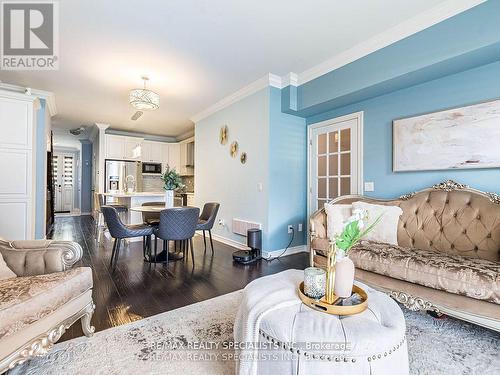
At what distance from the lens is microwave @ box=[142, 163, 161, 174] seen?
24.2 feet

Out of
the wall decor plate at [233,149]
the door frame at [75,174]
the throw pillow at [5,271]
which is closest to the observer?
the throw pillow at [5,271]

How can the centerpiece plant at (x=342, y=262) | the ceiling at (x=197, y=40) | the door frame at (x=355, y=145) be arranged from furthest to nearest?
the door frame at (x=355, y=145)
the ceiling at (x=197, y=40)
the centerpiece plant at (x=342, y=262)

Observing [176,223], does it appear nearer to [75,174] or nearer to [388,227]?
[388,227]

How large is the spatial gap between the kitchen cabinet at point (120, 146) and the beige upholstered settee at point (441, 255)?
6145mm

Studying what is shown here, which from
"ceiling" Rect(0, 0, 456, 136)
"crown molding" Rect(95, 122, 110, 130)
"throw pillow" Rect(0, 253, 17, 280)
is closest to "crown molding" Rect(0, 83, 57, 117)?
"ceiling" Rect(0, 0, 456, 136)

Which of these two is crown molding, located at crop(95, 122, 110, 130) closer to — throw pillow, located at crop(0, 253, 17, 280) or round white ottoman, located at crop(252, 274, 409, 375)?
throw pillow, located at crop(0, 253, 17, 280)

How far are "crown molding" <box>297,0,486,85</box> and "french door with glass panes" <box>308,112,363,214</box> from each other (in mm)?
754

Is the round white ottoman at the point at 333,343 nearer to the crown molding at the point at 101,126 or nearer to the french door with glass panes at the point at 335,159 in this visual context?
the french door with glass panes at the point at 335,159

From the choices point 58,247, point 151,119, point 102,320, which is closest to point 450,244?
point 102,320

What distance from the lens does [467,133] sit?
2.43 m

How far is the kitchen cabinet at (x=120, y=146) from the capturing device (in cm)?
680

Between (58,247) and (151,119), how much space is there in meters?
5.06

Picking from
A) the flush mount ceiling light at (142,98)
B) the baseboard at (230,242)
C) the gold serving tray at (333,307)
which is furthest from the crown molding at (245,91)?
the gold serving tray at (333,307)

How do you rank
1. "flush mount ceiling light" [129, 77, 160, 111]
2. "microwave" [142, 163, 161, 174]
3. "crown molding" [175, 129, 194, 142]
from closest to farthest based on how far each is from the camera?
1. "flush mount ceiling light" [129, 77, 160, 111]
2. "crown molding" [175, 129, 194, 142]
3. "microwave" [142, 163, 161, 174]
